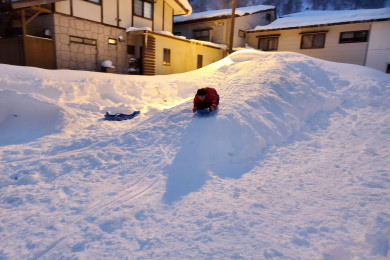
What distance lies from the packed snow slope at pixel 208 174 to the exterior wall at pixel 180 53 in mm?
8521

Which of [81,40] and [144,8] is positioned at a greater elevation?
[144,8]

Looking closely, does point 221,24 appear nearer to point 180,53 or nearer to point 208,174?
point 180,53

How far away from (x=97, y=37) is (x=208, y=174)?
1233 cm

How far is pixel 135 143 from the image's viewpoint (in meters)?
4.75

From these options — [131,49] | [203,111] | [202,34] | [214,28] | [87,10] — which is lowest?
[203,111]

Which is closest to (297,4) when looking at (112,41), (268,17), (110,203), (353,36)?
(268,17)

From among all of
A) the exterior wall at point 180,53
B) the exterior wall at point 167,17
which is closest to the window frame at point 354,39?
the exterior wall at point 180,53

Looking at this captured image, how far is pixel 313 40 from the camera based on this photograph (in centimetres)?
1647

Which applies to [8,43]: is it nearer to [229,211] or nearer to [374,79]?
[229,211]

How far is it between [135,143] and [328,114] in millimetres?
4667

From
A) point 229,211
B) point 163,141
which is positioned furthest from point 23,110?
point 229,211

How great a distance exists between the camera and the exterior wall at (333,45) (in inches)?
582

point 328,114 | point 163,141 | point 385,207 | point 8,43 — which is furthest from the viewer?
point 8,43

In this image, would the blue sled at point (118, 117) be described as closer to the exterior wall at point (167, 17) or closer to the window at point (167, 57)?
the window at point (167, 57)
